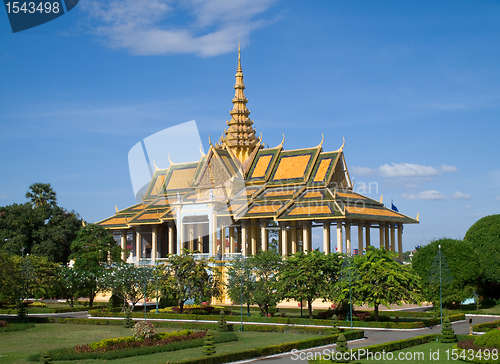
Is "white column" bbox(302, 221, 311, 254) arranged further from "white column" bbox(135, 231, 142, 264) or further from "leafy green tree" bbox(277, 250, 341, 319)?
"white column" bbox(135, 231, 142, 264)

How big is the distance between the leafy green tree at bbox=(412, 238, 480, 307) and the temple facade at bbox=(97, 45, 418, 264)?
6.20m

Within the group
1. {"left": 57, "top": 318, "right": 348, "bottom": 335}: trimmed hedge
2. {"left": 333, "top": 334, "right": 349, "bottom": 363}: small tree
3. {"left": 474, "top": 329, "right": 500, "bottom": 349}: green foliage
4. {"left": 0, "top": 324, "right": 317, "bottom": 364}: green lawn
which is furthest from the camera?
{"left": 57, "top": 318, "right": 348, "bottom": 335}: trimmed hedge

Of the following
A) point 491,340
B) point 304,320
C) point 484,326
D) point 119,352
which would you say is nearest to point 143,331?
point 119,352

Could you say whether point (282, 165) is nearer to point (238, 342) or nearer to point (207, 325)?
point (207, 325)

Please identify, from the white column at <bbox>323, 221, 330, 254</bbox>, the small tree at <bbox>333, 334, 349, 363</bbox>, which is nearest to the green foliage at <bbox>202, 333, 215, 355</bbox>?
the small tree at <bbox>333, 334, 349, 363</bbox>

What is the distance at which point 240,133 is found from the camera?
6297cm

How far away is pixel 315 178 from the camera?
5538 cm

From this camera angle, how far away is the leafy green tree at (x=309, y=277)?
3719 centimetres

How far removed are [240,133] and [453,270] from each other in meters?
27.4

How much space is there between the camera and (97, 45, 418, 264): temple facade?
2012 inches

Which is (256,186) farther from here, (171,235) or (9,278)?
(9,278)

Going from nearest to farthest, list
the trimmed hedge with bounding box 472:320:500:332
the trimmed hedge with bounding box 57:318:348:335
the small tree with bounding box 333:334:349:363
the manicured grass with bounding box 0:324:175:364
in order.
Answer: the small tree with bounding box 333:334:349:363, the manicured grass with bounding box 0:324:175:364, the trimmed hedge with bounding box 472:320:500:332, the trimmed hedge with bounding box 57:318:348:335

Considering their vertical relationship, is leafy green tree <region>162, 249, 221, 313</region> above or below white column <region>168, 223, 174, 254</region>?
below

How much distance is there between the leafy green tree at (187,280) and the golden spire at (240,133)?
67.8 feet
